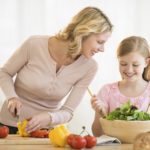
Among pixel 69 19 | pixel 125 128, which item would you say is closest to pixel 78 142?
pixel 125 128

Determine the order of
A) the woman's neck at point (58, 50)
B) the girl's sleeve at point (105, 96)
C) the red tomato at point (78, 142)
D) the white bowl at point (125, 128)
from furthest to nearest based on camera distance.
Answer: the girl's sleeve at point (105, 96), the woman's neck at point (58, 50), the white bowl at point (125, 128), the red tomato at point (78, 142)

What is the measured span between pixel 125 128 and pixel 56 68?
60 centimetres

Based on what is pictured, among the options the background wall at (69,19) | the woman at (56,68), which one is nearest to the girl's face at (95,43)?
the woman at (56,68)

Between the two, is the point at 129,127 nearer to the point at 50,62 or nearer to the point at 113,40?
the point at 50,62

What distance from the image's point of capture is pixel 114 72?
3.20 m

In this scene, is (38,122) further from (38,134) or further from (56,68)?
(56,68)

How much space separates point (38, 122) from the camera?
2.03 meters

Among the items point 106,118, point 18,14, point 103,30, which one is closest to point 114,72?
point 18,14

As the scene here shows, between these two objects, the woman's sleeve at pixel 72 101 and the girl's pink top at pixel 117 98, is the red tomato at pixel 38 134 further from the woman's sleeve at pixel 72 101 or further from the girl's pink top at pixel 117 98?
the girl's pink top at pixel 117 98

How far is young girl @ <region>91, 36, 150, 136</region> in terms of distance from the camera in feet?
7.64

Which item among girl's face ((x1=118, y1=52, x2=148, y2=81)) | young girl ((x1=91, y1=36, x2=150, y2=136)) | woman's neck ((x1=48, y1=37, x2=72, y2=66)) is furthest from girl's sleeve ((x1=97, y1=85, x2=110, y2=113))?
woman's neck ((x1=48, y1=37, x2=72, y2=66))

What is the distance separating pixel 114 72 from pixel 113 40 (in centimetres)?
24

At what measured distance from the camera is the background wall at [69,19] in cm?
305

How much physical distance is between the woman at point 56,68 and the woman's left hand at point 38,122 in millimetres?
67
